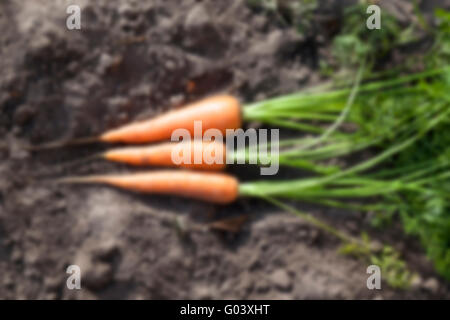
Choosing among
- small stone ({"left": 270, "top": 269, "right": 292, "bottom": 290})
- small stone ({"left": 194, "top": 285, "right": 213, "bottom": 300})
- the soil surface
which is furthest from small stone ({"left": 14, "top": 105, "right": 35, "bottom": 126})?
small stone ({"left": 270, "top": 269, "right": 292, "bottom": 290})

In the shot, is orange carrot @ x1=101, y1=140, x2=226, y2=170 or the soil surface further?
orange carrot @ x1=101, y1=140, x2=226, y2=170

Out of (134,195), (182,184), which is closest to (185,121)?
(182,184)

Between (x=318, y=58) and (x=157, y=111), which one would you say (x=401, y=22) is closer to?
(x=318, y=58)

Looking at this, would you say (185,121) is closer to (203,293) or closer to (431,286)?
(203,293)

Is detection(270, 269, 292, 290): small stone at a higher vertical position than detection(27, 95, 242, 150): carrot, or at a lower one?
lower

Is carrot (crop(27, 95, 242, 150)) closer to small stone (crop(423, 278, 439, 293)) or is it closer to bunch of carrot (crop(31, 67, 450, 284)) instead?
bunch of carrot (crop(31, 67, 450, 284))

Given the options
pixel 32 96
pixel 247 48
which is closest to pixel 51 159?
pixel 32 96

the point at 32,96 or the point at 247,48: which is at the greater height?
the point at 247,48
